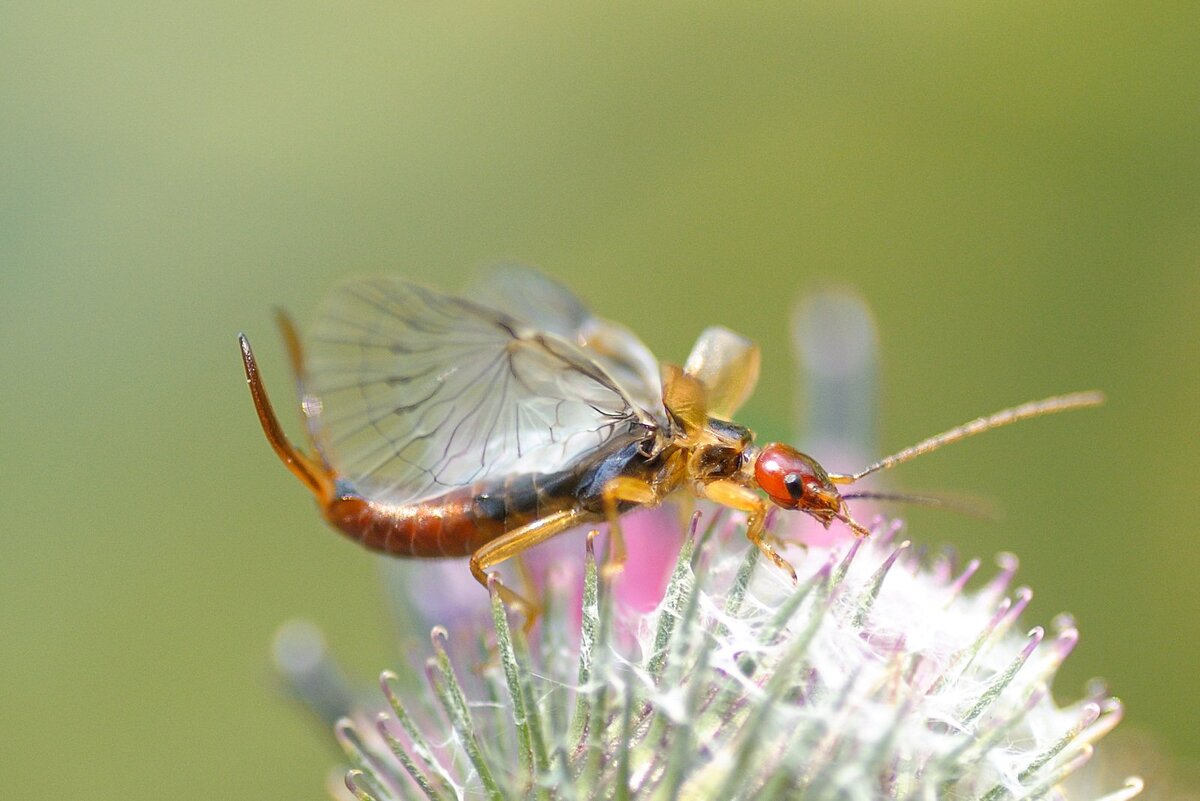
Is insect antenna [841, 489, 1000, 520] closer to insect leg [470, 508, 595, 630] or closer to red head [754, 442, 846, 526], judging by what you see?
red head [754, 442, 846, 526]

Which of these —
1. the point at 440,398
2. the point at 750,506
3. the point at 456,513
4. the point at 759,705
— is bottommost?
the point at 759,705

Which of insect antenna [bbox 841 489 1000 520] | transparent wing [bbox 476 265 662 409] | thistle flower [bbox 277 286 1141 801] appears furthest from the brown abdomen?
insect antenna [bbox 841 489 1000 520]

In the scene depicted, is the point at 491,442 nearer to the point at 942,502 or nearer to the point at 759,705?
the point at 759,705

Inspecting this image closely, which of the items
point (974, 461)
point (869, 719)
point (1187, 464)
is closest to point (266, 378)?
point (974, 461)

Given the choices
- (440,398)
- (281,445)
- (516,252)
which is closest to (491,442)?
(440,398)

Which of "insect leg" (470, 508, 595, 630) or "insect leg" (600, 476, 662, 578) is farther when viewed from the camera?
"insect leg" (470, 508, 595, 630)

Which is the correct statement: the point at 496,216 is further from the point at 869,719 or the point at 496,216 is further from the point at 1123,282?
the point at 869,719

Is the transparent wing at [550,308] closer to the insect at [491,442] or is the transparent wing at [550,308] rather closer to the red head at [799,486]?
the insect at [491,442]
